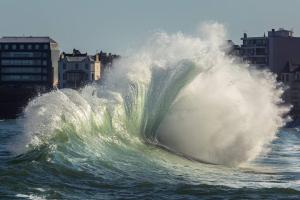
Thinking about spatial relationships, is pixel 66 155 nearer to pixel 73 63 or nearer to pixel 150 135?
pixel 150 135

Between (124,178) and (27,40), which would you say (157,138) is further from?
(27,40)

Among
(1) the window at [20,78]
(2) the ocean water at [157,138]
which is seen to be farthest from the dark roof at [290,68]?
(2) the ocean water at [157,138]

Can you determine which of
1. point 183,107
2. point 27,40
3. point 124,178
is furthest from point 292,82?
point 124,178

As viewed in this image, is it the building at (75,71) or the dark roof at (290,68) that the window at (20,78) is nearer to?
the building at (75,71)

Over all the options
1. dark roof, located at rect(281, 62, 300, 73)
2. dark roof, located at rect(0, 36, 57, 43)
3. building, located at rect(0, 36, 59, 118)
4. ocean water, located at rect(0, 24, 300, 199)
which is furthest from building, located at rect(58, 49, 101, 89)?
ocean water, located at rect(0, 24, 300, 199)

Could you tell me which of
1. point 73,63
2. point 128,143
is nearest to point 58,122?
Result: point 128,143
